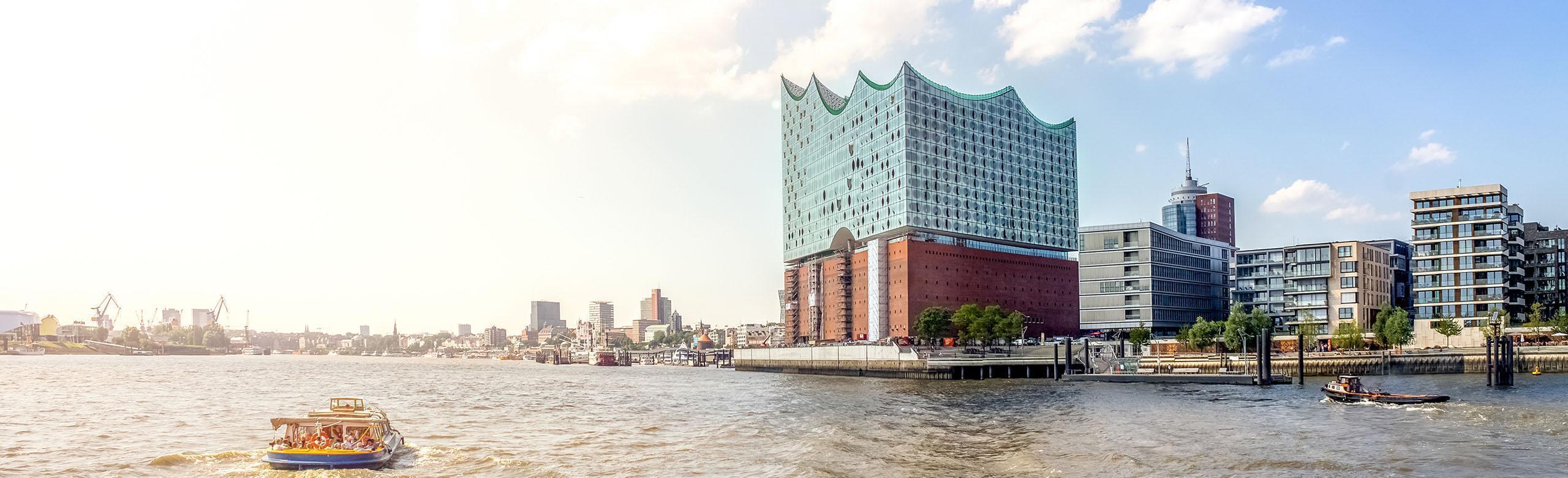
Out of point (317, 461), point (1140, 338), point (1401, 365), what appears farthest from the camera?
point (1140, 338)

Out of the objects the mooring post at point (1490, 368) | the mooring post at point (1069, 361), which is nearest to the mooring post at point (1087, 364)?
the mooring post at point (1069, 361)

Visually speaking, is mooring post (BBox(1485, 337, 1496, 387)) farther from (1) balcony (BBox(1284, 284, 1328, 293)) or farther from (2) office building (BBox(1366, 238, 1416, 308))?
(2) office building (BBox(1366, 238, 1416, 308))

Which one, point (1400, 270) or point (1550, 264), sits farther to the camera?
point (1400, 270)

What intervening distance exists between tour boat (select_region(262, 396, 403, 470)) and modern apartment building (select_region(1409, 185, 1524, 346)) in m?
149

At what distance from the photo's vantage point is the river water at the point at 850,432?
1794 inches

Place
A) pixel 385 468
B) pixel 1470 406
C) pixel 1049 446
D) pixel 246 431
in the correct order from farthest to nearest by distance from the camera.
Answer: pixel 1470 406 < pixel 246 431 < pixel 1049 446 < pixel 385 468

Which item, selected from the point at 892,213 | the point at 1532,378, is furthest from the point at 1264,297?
the point at 1532,378

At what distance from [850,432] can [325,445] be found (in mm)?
28413

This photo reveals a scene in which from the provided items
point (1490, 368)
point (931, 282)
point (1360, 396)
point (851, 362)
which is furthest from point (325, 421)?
point (931, 282)

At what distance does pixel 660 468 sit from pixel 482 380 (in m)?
113

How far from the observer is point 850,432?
6091cm

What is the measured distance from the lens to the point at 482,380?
152250 millimetres

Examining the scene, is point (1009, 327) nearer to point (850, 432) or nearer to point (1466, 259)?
point (1466, 259)

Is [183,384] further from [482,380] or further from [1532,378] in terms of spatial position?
[1532,378]
